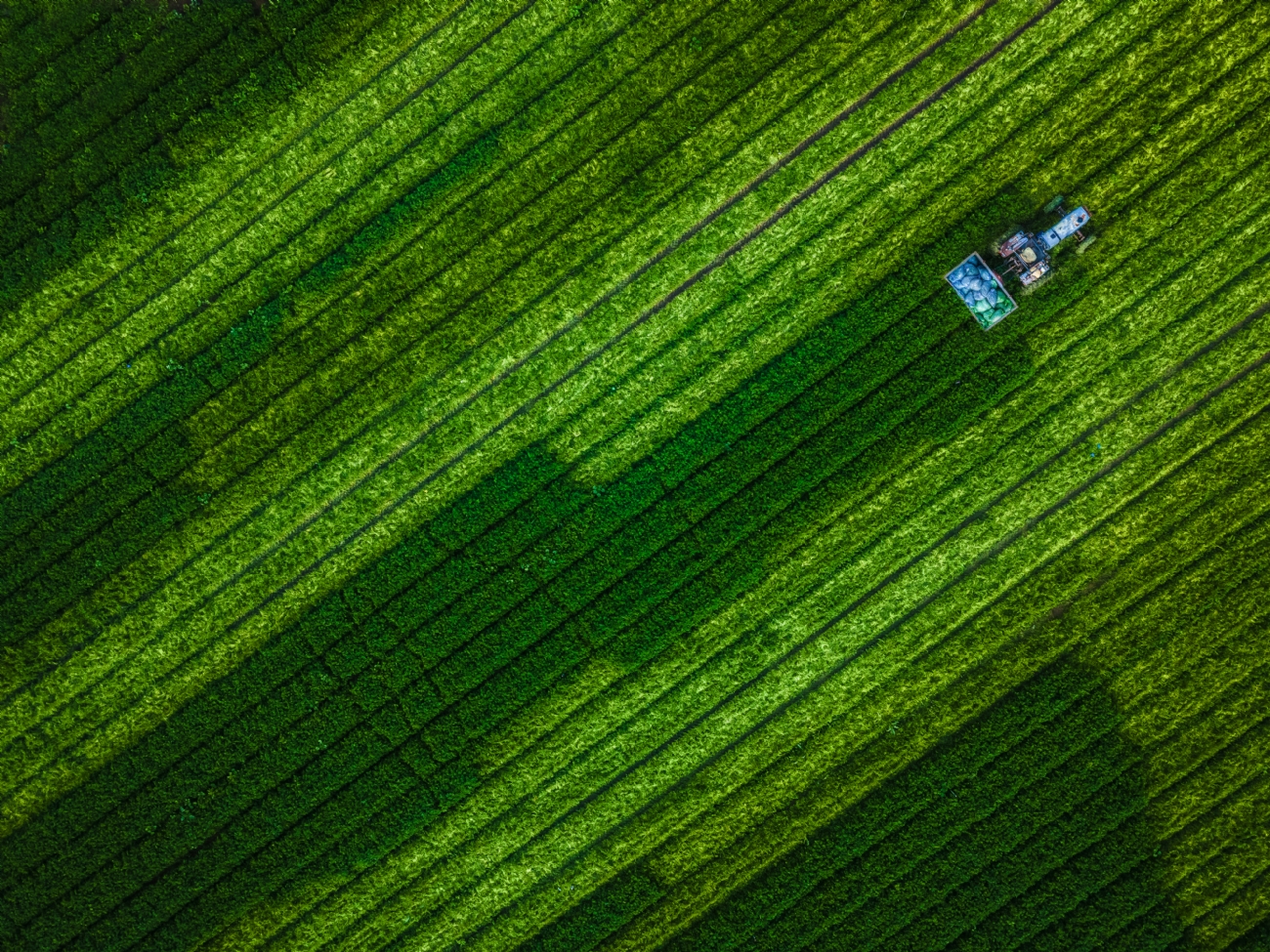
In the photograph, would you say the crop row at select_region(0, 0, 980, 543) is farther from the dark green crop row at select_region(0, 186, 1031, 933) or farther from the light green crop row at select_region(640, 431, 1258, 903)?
the light green crop row at select_region(640, 431, 1258, 903)

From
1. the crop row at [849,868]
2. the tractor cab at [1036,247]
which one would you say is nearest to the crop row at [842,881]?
the crop row at [849,868]

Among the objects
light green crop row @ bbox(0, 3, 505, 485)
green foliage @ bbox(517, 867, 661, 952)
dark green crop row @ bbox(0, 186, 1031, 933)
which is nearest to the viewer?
light green crop row @ bbox(0, 3, 505, 485)

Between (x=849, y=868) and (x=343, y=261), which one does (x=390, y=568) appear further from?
(x=849, y=868)

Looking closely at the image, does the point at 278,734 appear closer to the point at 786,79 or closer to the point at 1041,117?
the point at 786,79

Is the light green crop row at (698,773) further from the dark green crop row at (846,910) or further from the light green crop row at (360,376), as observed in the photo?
the light green crop row at (360,376)

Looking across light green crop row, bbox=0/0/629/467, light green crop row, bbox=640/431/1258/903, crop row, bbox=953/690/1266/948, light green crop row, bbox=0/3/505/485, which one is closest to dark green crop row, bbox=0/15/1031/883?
light green crop row, bbox=0/0/629/467

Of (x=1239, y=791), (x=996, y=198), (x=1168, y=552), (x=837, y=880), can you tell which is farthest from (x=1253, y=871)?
(x=996, y=198)
